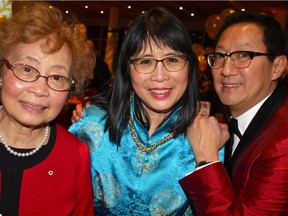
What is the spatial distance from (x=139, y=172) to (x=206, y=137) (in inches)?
16.6

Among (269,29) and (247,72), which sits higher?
(269,29)

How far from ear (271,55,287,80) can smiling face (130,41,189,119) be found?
1.88 feet

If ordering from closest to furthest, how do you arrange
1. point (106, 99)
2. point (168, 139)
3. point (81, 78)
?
point (81, 78)
point (168, 139)
point (106, 99)

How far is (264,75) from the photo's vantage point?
7.11ft

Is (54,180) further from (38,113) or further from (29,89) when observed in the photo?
(29,89)

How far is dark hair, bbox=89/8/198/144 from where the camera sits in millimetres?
1979

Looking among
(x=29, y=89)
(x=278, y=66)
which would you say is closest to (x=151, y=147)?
(x=29, y=89)

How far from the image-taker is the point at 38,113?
5.45 feet

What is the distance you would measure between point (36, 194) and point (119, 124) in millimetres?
643

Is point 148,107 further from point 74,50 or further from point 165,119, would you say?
point 74,50

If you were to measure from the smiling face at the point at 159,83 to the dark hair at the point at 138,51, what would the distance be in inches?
1.6

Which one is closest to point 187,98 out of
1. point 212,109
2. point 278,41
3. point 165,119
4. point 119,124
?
point 165,119

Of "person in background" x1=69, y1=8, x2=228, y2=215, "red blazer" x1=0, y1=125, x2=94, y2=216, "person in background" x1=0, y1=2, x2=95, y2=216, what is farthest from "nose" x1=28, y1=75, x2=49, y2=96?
"person in background" x1=69, y1=8, x2=228, y2=215

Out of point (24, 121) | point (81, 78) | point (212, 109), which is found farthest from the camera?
point (212, 109)
